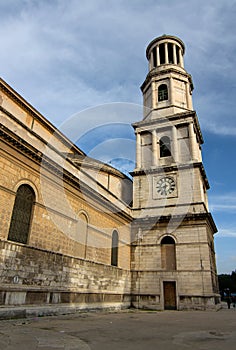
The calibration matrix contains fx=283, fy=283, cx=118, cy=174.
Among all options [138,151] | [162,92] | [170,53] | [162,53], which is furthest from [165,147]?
[170,53]

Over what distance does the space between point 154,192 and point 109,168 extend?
5.01 metres

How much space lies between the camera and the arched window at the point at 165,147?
24.6m

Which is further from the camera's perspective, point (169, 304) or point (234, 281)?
point (234, 281)

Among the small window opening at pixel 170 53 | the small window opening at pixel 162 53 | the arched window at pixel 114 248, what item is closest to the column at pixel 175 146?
the arched window at pixel 114 248

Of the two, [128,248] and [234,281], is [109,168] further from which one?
[234,281]

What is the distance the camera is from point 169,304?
1945cm

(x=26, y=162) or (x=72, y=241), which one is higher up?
(x=26, y=162)

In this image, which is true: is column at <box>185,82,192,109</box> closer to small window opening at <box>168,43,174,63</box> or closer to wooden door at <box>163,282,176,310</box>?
small window opening at <box>168,43,174,63</box>

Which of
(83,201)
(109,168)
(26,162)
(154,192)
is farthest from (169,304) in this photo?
(26,162)

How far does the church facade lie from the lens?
11695 mm

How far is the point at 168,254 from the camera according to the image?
2066 centimetres

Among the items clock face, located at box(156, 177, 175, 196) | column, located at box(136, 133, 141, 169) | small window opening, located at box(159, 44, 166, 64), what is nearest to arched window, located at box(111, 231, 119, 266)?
clock face, located at box(156, 177, 175, 196)

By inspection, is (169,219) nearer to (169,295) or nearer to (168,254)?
(168,254)

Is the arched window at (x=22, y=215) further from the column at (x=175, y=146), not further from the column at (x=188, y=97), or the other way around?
the column at (x=188, y=97)
